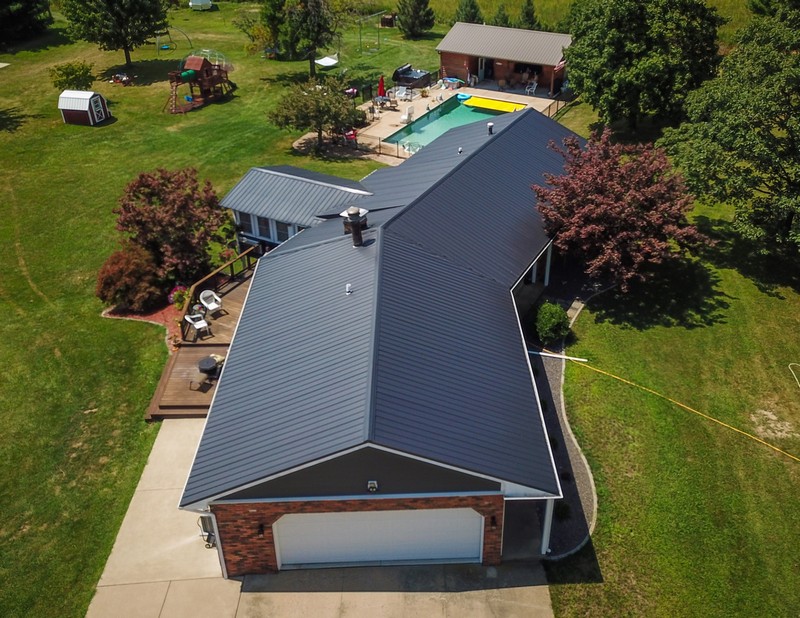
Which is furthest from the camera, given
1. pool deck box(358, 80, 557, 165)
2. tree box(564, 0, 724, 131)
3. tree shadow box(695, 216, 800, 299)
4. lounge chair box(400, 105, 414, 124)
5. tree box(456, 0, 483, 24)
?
tree box(456, 0, 483, 24)

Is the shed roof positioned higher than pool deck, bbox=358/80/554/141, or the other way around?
the shed roof

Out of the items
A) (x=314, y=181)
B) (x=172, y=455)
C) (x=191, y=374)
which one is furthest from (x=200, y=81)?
(x=172, y=455)

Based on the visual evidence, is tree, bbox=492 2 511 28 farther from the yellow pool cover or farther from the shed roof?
the shed roof

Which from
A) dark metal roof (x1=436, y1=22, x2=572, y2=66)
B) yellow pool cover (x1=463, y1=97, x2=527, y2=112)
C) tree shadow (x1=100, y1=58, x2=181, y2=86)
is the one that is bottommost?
tree shadow (x1=100, y1=58, x2=181, y2=86)

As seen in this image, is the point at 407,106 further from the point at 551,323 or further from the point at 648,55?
the point at 551,323

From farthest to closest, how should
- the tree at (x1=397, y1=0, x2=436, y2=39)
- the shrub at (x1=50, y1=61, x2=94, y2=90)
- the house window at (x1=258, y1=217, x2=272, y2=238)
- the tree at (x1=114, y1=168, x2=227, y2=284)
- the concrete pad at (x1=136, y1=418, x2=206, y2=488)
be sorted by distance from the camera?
the tree at (x1=397, y1=0, x2=436, y2=39) < the shrub at (x1=50, y1=61, x2=94, y2=90) < the house window at (x1=258, y1=217, x2=272, y2=238) < the tree at (x1=114, y1=168, x2=227, y2=284) < the concrete pad at (x1=136, y1=418, x2=206, y2=488)

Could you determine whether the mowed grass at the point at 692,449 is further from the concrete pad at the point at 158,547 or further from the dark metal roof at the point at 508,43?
the dark metal roof at the point at 508,43

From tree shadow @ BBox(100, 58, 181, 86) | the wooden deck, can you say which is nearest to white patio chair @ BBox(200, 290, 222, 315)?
the wooden deck
